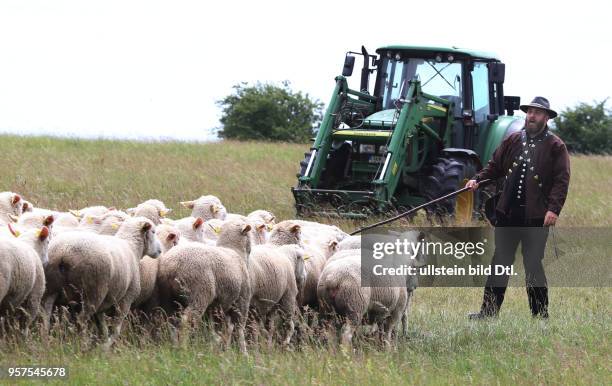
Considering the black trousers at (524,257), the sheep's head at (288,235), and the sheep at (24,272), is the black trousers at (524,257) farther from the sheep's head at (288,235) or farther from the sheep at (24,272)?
the sheep at (24,272)

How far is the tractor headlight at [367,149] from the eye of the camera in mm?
15984

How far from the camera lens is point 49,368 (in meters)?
7.25

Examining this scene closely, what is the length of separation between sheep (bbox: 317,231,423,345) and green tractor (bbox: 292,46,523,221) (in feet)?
18.6

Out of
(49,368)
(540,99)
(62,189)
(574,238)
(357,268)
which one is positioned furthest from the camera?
(62,189)

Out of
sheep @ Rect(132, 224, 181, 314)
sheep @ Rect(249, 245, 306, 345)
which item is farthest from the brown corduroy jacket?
sheep @ Rect(132, 224, 181, 314)

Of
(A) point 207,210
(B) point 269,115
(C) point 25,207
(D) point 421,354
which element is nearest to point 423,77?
(A) point 207,210

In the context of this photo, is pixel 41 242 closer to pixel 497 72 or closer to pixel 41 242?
pixel 41 242

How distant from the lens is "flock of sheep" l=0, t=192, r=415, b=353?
7941 millimetres

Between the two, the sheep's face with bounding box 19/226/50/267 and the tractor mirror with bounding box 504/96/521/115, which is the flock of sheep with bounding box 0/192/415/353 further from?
the tractor mirror with bounding box 504/96/521/115

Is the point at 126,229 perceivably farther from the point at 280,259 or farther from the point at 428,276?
the point at 428,276

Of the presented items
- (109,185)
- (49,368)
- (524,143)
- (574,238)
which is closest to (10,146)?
(109,185)

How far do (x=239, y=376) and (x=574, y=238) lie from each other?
1029 cm

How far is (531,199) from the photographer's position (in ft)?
34.0

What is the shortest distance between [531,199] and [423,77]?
21.2ft
